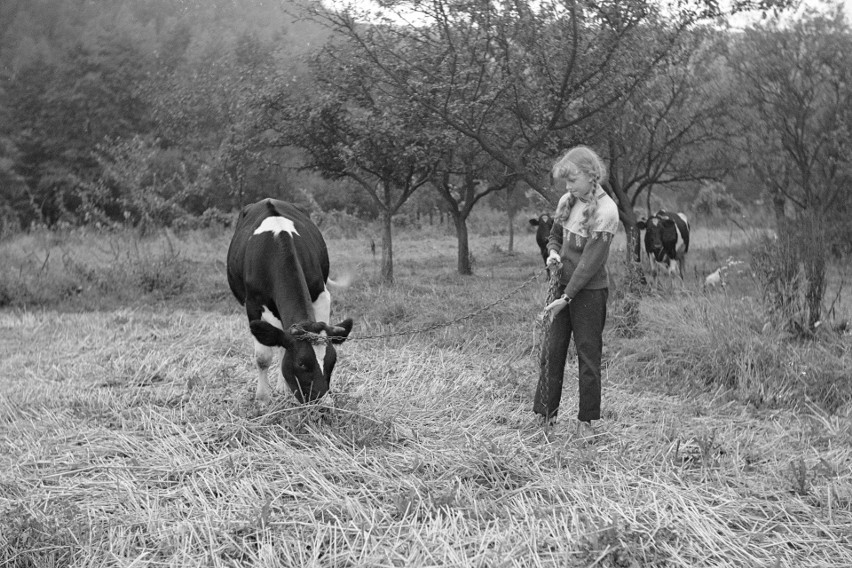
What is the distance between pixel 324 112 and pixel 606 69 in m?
7.04

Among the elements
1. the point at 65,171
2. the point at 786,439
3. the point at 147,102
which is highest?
the point at 147,102

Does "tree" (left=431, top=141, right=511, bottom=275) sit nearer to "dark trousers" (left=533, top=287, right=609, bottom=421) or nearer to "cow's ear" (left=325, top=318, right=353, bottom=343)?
"cow's ear" (left=325, top=318, right=353, bottom=343)

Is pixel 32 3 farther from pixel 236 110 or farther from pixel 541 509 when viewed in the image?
pixel 541 509

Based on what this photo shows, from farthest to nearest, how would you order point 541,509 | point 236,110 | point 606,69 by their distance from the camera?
point 236,110 < point 606,69 < point 541,509

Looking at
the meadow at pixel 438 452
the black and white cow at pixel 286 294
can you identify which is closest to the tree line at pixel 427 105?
the meadow at pixel 438 452

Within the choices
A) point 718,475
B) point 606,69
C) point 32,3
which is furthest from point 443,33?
point 32,3

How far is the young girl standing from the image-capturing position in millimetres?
5062

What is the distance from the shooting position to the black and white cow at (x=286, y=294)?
5.42 meters

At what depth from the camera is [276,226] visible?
6629mm

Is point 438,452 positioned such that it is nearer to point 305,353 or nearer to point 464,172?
point 305,353

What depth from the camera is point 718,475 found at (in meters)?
4.70

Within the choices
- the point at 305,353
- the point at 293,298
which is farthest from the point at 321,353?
the point at 293,298

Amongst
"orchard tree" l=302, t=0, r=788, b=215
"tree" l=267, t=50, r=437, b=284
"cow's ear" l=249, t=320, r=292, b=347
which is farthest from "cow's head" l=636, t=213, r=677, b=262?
"cow's ear" l=249, t=320, r=292, b=347

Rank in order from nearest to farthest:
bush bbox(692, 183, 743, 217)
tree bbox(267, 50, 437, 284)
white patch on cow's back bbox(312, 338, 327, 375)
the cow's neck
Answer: white patch on cow's back bbox(312, 338, 327, 375) < the cow's neck < tree bbox(267, 50, 437, 284) < bush bbox(692, 183, 743, 217)
